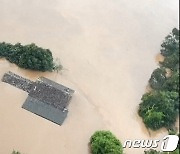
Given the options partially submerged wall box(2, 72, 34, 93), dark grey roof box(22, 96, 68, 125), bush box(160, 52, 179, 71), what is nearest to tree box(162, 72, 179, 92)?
bush box(160, 52, 179, 71)

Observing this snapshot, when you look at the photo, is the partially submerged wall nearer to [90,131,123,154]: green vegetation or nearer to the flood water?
the flood water

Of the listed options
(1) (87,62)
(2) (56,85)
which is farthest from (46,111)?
(1) (87,62)

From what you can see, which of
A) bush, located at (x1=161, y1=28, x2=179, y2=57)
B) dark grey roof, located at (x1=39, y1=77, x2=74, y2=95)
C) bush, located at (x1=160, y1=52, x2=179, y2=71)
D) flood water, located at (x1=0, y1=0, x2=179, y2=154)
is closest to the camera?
flood water, located at (x1=0, y1=0, x2=179, y2=154)

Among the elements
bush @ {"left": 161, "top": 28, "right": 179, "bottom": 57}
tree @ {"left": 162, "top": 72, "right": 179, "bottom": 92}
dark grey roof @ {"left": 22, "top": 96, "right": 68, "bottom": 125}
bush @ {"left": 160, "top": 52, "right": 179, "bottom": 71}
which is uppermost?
bush @ {"left": 161, "top": 28, "right": 179, "bottom": 57}

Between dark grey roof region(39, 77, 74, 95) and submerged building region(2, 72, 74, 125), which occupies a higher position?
dark grey roof region(39, 77, 74, 95)

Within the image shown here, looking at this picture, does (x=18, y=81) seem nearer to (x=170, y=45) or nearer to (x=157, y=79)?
(x=157, y=79)

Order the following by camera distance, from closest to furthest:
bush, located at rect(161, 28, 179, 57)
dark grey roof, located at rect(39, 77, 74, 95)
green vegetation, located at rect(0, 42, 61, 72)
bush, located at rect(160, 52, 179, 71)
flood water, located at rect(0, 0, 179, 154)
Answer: flood water, located at rect(0, 0, 179, 154)
dark grey roof, located at rect(39, 77, 74, 95)
green vegetation, located at rect(0, 42, 61, 72)
bush, located at rect(160, 52, 179, 71)
bush, located at rect(161, 28, 179, 57)

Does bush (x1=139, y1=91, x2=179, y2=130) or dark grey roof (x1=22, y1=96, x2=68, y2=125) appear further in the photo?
bush (x1=139, y1=91, x2=179, y2=130)
